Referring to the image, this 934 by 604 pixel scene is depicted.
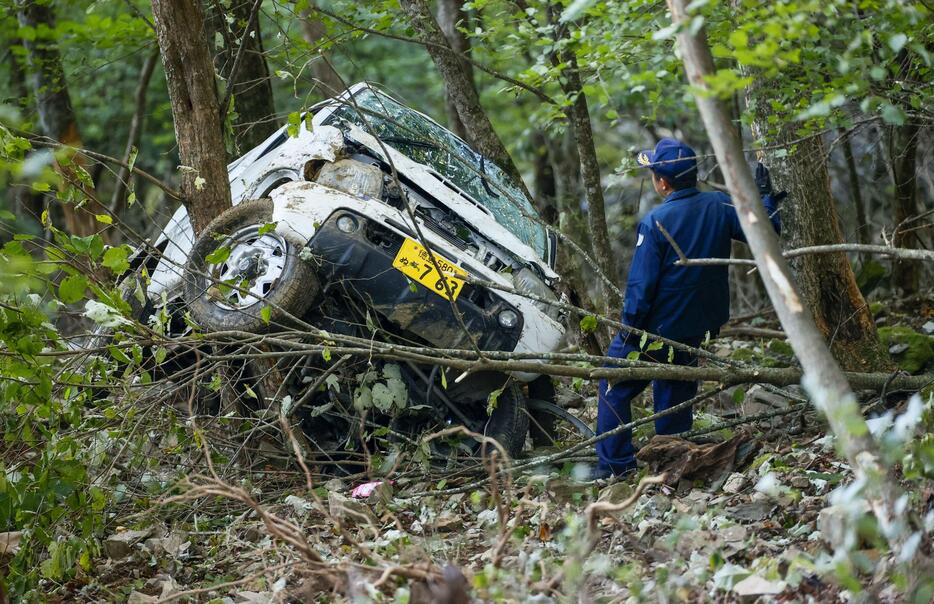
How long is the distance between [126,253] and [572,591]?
9.21ft

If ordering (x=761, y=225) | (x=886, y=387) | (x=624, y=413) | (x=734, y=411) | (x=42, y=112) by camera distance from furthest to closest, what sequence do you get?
1. (x=42, y=112)
2. (x=734, y=411)
3. (x=624, y=413)
4. (x=886, y=387)
5. (x=761, y=225)

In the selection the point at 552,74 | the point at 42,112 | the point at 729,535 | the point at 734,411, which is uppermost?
the point at 42,112

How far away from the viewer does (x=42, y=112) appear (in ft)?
38.3

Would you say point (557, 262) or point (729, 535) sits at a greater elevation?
point (557, 262)

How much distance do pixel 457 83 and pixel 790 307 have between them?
507 centimetres

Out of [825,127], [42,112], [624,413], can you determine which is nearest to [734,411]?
[624,413]

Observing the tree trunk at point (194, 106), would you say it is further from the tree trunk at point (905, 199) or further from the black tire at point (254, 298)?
the tree trunk at point (905, 199)

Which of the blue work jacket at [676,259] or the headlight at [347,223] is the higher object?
the headlight at [347,223]

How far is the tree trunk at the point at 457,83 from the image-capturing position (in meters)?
→ 7.65

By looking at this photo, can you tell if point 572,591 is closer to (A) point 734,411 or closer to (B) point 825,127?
(B) point 825,127

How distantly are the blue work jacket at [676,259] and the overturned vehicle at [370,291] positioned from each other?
0.60 m

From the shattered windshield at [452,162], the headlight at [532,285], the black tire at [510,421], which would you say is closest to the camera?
the black tire at [510,421]

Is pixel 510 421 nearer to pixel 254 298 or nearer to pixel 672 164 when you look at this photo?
pixel 254 298

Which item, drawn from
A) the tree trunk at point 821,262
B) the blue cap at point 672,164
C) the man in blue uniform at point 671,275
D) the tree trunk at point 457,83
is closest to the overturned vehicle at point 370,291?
the man in blue uniform at point 671,275
